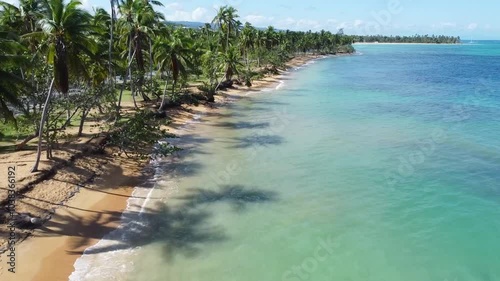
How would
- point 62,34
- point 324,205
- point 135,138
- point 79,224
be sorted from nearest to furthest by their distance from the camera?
Answer: 1. point 79,224
2. point 62,34
3. point 324,205
4. point 135,138

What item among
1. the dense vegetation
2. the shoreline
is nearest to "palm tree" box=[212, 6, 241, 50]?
the dense vegetation

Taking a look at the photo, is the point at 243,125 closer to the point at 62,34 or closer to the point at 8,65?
the point at 62,34

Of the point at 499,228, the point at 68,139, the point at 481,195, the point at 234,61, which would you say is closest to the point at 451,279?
the point at 499,228

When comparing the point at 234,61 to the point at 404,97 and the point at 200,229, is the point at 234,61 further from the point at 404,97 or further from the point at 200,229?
the point at 200,229

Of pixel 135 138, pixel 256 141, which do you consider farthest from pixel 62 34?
pixel 256 141

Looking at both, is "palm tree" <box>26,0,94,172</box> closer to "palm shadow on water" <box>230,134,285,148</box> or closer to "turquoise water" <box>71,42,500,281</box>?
"turquoise water" <box>71,42,500,281</box>
